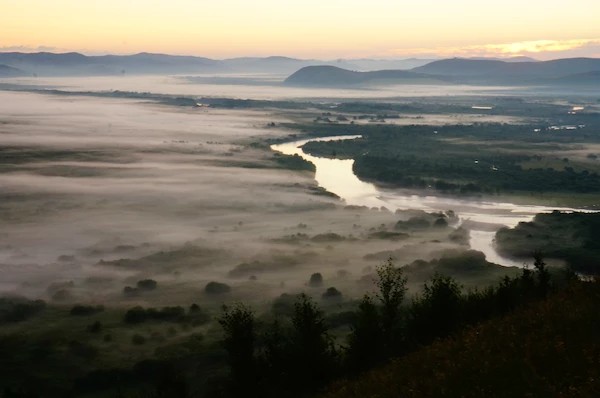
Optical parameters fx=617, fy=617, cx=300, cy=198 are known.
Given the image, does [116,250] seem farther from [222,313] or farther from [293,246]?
[222,313]

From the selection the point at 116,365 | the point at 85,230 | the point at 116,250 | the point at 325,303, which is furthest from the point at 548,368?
the point at 85,230

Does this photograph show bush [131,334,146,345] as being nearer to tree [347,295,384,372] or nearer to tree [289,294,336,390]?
tree [289,294,336,390]

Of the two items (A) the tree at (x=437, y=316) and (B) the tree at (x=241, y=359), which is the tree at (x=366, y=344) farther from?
(B) the tree at (x=241, y=359)

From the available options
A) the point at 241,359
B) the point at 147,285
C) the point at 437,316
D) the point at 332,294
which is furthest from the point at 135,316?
the point at 437,316

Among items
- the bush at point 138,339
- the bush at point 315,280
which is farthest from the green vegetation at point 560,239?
the bush at point 138,339

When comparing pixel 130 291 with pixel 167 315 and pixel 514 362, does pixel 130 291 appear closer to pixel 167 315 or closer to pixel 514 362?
pixel 167 315

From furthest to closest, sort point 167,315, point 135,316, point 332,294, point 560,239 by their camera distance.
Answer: point 560,239, point 332,294, point 167,315, point 135,316

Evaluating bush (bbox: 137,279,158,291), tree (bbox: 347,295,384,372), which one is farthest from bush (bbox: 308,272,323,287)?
tree (bbox: 347,295,384,372)
